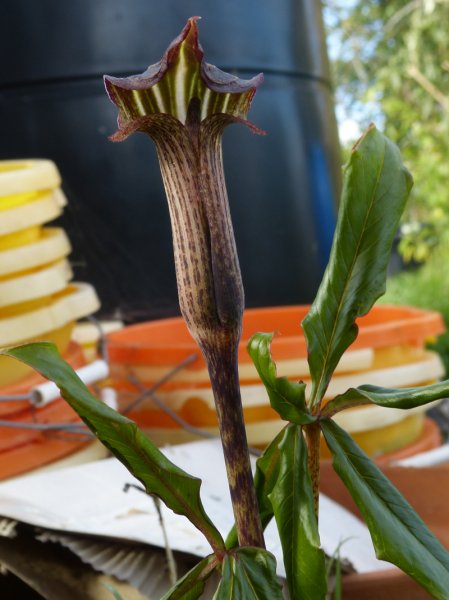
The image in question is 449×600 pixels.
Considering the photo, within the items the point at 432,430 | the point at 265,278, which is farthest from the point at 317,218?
the point at 432,430

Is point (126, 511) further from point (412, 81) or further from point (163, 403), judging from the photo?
point (412, 81)

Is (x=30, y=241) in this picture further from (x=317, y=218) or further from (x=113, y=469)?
(x=317, y=218)

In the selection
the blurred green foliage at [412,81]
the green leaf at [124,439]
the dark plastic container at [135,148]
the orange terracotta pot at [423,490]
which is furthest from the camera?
the blurred green foliage at [412,81]

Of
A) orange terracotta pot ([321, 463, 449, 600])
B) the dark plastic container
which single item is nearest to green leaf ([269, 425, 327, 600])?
orange terracotta pot ([321, 463, 449, 600])

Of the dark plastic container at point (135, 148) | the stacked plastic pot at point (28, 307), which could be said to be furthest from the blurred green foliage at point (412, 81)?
the stacked plastic pot at point (28, 307)

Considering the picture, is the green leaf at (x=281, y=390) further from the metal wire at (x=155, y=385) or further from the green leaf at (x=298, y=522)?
the metal wire at (x=155, y=385)

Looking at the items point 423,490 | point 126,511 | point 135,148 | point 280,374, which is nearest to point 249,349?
point 126,511
